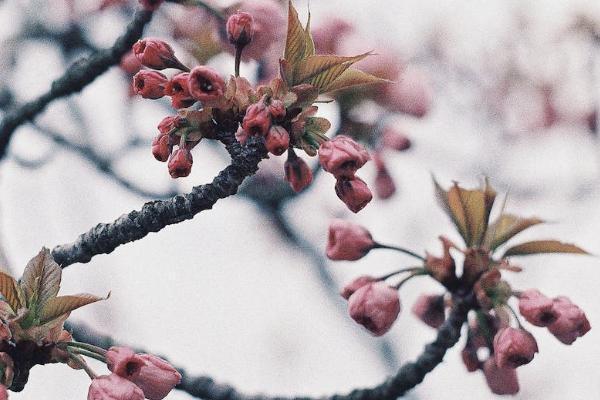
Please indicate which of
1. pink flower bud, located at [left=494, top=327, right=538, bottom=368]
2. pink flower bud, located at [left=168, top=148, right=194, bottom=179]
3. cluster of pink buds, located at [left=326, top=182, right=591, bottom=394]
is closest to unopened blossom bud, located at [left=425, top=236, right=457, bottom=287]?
cluster of pink buds, located at [left=326, top=182, right=591, bottom=394]

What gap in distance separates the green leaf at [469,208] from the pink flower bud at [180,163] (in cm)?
87

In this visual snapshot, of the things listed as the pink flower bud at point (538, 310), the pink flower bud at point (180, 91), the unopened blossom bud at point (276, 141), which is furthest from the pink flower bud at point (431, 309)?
the pink flower bud at point (180, 91)

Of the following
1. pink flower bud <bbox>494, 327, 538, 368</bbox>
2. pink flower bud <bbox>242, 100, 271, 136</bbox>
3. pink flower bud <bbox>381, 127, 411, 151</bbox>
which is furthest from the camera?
pink flower bud <bbox>381, 127, 411, 151</bbox>

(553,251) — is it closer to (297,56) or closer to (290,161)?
(290,161)

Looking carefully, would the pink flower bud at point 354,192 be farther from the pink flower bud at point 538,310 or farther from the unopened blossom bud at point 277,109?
the pink flower bud at point 538,310

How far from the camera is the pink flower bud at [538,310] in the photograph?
8.26ft

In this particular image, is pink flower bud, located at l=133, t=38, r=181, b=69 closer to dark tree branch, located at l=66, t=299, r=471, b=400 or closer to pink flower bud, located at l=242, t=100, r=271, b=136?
pink flower bud, located at l=242, t=100, r=271, b=136

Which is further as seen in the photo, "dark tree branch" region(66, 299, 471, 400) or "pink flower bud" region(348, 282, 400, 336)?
"dark tree branch" region(66, 299, 471, 400)

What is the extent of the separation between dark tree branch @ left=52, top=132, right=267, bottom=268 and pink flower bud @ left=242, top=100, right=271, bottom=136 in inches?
5.0

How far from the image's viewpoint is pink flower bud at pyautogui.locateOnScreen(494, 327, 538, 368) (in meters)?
2.49

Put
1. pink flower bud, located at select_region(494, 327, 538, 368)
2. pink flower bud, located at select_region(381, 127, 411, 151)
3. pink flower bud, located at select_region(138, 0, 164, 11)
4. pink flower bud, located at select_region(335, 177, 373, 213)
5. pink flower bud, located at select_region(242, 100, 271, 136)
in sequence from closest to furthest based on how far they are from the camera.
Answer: pink flower bud, located at select_region(242, 100, 271, 136)
pink flower bud, located at select_region(335, 177, 373, 213)
pink flower bud, located at select_region(494, 327, 538, 368)
pink flower bud, located at select_region(138, 0, 164, 11)
pink flower bud, located at select_region(381, 127, 411, 151)

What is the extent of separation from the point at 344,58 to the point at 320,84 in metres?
0.10

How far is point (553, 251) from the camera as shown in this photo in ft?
8.67

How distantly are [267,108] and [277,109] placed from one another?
2cm
